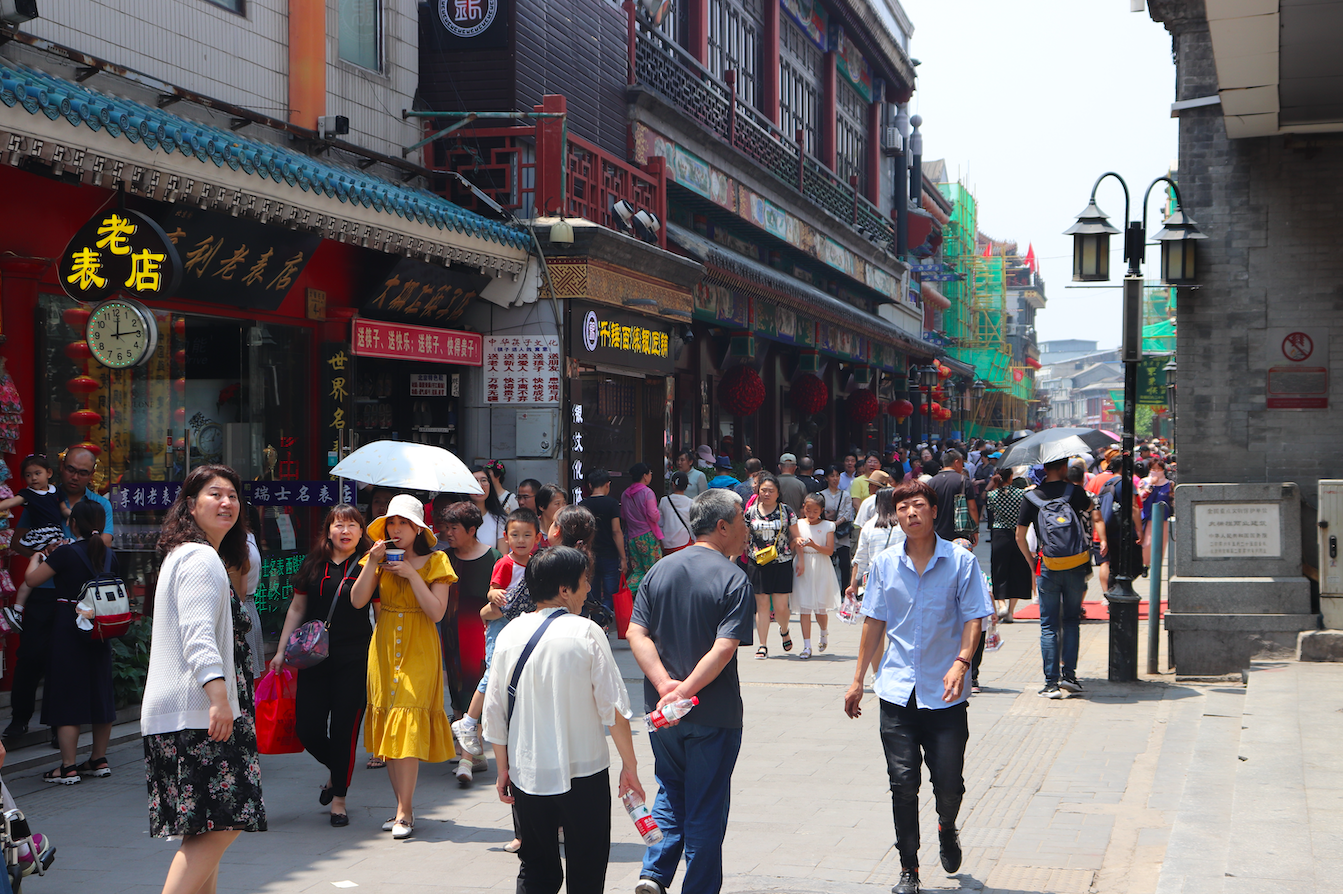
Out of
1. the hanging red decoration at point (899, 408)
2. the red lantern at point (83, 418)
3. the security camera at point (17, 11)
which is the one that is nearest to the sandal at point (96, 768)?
the red lantern at point (83, 418)

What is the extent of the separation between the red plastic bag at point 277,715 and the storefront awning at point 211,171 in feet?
11.2

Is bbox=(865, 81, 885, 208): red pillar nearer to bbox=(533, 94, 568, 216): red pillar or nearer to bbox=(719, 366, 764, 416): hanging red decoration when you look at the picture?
bbox=(719, 366, 764, 416): hanging red decoration

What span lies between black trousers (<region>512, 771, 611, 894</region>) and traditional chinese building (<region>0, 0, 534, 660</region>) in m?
5.25

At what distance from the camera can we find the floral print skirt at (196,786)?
4383 mm

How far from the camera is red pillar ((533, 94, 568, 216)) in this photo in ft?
43.5

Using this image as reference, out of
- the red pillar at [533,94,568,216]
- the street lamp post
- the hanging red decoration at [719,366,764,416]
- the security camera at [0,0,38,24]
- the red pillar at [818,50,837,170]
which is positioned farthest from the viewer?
the red pillar at [818,50,837,170]

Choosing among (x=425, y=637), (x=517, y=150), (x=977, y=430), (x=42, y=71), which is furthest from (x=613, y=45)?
(x=977, y=430)

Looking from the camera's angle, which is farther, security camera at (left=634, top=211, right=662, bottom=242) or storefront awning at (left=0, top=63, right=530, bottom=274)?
security camera at (left=634, top=211, right=662, bottom=242)

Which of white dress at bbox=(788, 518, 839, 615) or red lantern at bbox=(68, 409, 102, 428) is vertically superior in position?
red lantern at bbox=(68, 409, 102, 428)

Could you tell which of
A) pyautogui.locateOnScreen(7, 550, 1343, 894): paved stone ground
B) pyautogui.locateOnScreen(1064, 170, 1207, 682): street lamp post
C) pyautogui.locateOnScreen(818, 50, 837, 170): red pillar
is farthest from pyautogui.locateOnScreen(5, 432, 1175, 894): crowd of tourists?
pyautogui.locateOnScreen(818, 50, 837, 170): red pillar

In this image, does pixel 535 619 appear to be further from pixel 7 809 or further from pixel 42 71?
pixel 42 71

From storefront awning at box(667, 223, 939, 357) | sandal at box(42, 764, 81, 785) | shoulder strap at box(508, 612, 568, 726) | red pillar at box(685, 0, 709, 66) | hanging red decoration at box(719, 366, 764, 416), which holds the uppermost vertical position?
red pillar at box(685, 0, 709, 66)

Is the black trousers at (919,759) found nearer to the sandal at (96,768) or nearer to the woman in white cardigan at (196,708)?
the woman in white cardigan at (196,708)

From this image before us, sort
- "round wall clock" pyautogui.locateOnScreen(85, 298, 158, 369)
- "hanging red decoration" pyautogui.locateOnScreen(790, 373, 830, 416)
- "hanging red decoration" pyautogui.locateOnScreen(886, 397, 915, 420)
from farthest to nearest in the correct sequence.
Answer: "hanging red decoration" pyautogui.locateOnScreen(886, 397, 915, 420) < "hanging red decoration" pyautogui.locateOnScreen(790, 373, 830, 416) < "round wall clock" pyautogui.locateOnScreen(85, 298, 158, 369)
